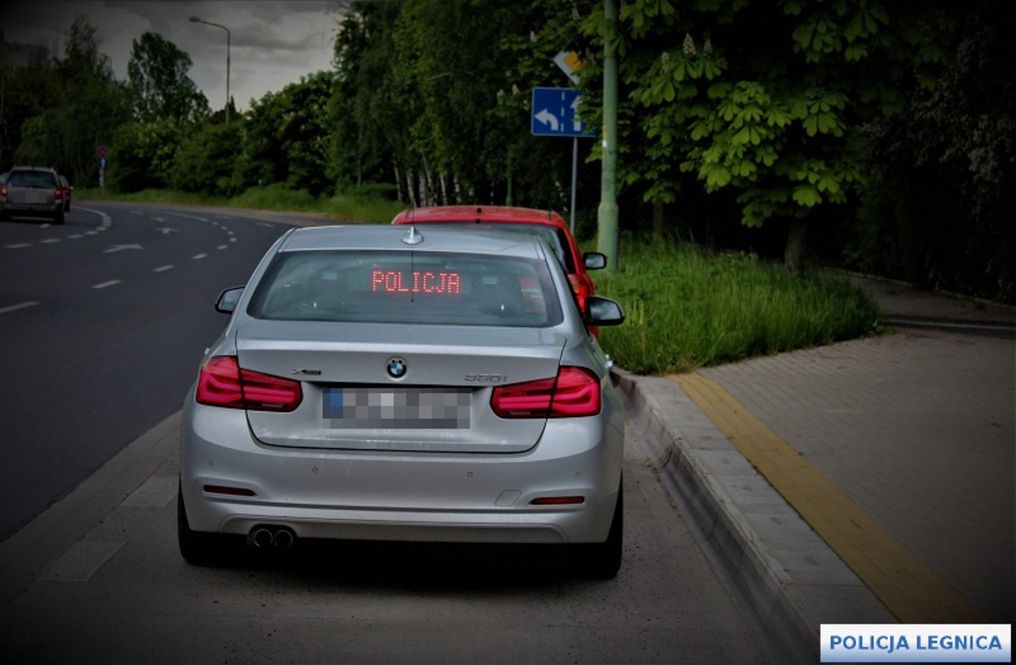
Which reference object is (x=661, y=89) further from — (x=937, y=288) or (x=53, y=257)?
(x=53, y=257)

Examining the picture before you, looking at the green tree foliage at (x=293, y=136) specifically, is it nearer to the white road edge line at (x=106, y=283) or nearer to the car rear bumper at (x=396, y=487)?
the white road edge line at (x=106, y=283)

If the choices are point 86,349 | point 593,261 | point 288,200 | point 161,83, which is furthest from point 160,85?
point 593,261

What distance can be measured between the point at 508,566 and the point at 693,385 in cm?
526

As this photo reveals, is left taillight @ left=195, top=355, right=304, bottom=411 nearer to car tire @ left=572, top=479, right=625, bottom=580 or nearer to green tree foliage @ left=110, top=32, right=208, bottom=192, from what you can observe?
car tire @ left=572, top=479, right=625, bottom=580

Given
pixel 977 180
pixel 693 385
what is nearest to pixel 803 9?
pixel 977 180

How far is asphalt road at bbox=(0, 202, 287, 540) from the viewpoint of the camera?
8.37 m

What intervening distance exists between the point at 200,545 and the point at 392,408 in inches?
43.6

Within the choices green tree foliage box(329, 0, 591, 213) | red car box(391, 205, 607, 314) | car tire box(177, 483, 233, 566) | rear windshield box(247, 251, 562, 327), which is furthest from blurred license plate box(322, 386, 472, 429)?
green tree foliage box(329, 0, 591, 213)

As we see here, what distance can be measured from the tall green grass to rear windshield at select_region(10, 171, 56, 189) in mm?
31977

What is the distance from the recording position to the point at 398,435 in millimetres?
5414

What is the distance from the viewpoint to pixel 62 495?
736 centimetres

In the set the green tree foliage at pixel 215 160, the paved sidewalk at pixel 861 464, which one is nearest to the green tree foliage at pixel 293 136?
the green tree foliage at pixel 215 160

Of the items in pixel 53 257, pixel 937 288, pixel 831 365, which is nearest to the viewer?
pixel 831 365

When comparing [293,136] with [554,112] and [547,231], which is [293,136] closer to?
[554,112]
